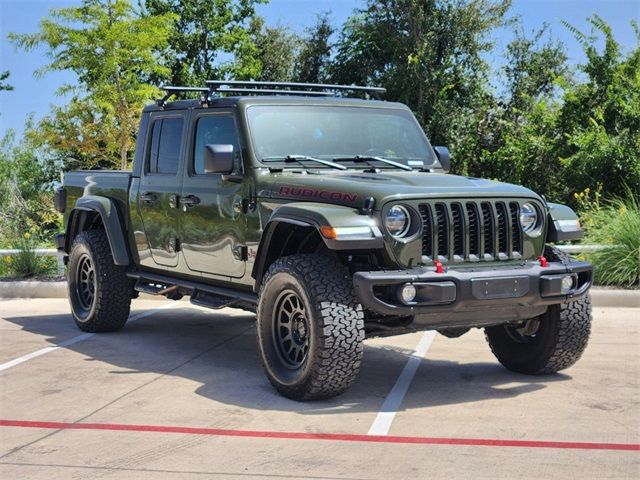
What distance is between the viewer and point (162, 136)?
8695mm

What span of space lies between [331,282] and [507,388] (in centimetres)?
162

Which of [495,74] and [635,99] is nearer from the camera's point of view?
[635,99]

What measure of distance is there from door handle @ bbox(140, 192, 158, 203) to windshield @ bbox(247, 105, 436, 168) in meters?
1.44

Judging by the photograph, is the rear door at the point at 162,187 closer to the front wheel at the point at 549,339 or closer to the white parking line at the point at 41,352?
the white parking line at the point at 41,352

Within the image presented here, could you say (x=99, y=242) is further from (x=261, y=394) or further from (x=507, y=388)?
(x=507, y=388)

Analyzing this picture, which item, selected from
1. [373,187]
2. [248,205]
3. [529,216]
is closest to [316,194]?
[373,187]

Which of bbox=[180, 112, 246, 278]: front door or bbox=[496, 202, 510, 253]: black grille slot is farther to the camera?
bbox=[180, 112, 246, 278]: front door

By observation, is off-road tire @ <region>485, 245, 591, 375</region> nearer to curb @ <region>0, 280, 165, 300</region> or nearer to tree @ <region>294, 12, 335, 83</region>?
curb @ <region>0, 280, 165, 300</region>

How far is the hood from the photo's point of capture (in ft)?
21.0

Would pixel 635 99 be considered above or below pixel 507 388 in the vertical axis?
above

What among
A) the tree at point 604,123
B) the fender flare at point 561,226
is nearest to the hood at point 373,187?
the fender flare at point 561,226

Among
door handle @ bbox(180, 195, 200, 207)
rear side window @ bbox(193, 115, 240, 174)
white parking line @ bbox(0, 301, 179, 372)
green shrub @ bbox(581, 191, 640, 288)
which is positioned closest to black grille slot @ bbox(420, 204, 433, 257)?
rear side window @ bbox(193, 115, 240, 174)

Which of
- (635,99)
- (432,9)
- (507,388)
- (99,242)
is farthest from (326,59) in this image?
(507,388)

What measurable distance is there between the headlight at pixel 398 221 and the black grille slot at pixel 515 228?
807mm
